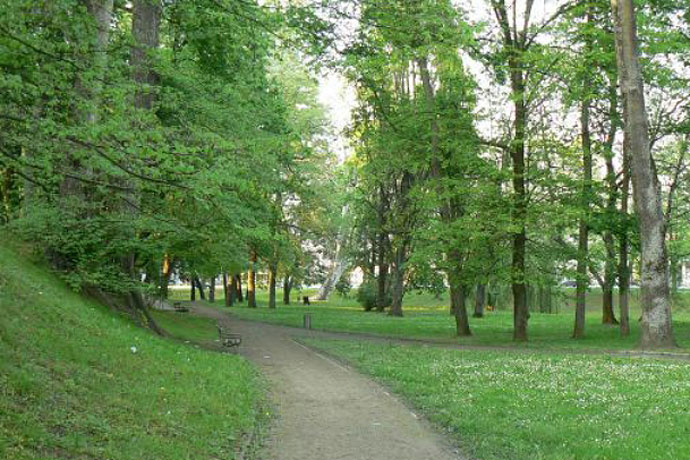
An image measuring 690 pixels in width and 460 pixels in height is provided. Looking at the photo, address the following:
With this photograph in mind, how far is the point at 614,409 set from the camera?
30.6 feet

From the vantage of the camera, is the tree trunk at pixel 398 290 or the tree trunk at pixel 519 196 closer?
the tree trunk at pixel 519 196

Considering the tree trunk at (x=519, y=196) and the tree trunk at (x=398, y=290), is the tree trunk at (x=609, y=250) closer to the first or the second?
the tree trunk at (x=519, y=196)

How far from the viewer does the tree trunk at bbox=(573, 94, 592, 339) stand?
819 inches

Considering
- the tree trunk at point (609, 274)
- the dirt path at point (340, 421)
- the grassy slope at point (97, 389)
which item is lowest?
the dirt path at point (340, 421)

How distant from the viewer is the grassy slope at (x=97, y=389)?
20.9 ft

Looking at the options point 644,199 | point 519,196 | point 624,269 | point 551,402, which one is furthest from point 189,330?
point 624,269

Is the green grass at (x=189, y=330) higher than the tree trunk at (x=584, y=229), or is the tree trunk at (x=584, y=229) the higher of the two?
the tree trunk at (x=584, y=229)

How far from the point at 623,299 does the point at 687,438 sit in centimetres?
1932

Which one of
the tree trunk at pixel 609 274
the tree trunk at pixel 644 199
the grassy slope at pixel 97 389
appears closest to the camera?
the grassy slope at pixel 97 389

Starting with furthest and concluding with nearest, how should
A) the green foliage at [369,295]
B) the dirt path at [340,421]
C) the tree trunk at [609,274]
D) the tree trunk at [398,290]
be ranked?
the green foliage at [369,295], the tree trunk at [398,290], the tree trunk at [609,274], the dirt path at [340,421]

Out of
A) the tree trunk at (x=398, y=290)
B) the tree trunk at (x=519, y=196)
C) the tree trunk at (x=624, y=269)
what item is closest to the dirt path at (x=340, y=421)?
the tree trunk at (x=519, y=196)

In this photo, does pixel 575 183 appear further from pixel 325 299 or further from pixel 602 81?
pixel 325 299

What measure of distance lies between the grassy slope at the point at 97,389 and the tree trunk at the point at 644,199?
38.2 feet

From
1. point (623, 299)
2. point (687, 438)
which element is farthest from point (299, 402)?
point (623, 299)
